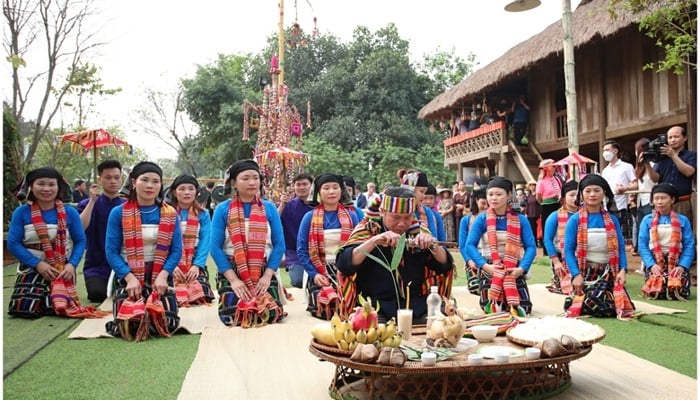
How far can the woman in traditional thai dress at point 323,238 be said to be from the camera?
18.2ft

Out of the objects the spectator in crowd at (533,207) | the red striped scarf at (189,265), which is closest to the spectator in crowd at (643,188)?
the spectator in crowd at (533,207)

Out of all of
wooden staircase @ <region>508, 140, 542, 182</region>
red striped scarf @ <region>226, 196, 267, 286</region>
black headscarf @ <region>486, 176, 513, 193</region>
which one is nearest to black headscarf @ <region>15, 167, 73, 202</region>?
red striped scarf @ <region>226, 196, 267, 286</region>

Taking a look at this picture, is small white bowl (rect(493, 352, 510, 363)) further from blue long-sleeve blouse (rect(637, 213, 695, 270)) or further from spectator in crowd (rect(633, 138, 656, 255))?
spectator in crowd (rect(633, 138, 656, 255))

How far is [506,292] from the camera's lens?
17.4 feet

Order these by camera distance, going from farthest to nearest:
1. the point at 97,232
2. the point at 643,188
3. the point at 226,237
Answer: the point at 643,188
the point at 97,232
the point at 226,237

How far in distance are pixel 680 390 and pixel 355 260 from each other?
179cm

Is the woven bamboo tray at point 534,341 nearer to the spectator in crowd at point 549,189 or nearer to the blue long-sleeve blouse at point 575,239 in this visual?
the blue long-sleeve blouse at point 575,239

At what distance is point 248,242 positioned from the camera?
16.9ft

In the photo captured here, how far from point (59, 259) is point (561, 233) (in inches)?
181

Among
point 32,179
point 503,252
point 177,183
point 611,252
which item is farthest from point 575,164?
point 32,179

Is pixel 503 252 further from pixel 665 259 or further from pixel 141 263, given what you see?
pixel 141 263

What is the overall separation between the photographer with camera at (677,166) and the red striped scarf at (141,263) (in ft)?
16.2

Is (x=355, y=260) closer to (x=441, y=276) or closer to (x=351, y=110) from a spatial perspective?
(x=441, y=276)

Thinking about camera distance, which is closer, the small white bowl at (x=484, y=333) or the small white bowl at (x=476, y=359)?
the small white bowl at (x=476, y=359)
